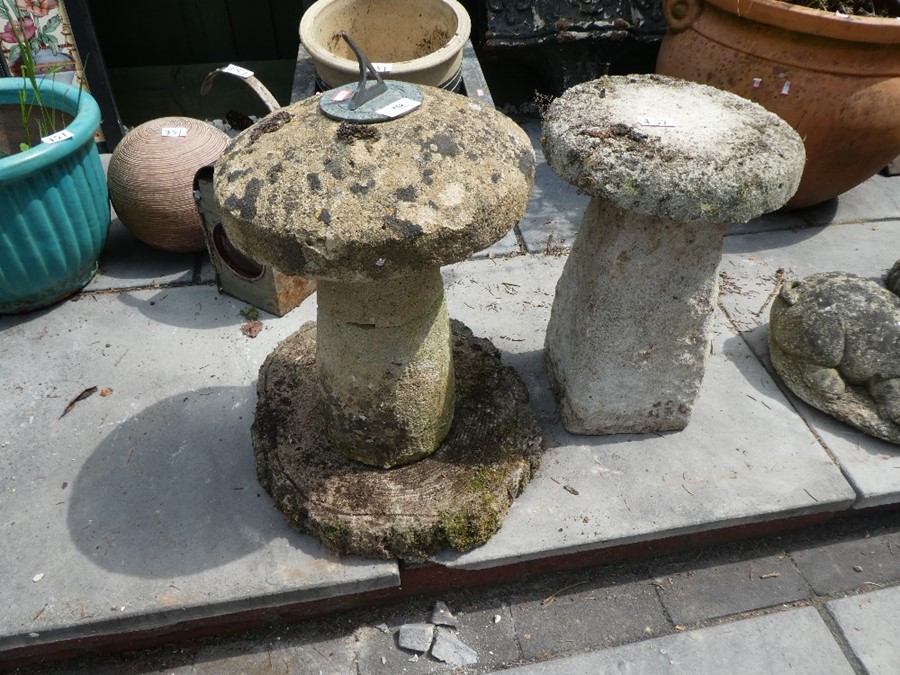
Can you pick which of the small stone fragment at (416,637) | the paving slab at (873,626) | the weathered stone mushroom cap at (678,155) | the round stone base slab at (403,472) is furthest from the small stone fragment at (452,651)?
the weathered stone mushroom cap at (678,155)

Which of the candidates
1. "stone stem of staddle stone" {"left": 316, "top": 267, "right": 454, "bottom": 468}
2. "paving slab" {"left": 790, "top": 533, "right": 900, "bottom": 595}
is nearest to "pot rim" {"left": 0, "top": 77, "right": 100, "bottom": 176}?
"stone stem of staddle stone" {"left": 316, "top": 267, "right": 454, "bottom": 468}

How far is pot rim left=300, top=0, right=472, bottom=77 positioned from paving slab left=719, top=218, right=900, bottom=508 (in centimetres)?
168

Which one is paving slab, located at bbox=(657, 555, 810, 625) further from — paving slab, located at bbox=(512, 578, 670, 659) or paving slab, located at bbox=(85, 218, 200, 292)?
paving slab, located at bbox=(85, 218, 200, 292)

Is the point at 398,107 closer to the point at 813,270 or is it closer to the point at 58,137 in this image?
the point at 58,137

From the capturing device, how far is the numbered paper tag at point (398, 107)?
5.30 feet

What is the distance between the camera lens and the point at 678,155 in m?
1.69

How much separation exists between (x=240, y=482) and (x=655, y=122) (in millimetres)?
1717

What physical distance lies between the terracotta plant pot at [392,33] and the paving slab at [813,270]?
1678mm

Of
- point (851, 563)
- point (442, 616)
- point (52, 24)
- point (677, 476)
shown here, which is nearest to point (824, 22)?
point (677, 476)

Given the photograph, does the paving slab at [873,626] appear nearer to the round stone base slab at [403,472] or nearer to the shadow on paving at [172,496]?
the round stone base slab at [403,472]

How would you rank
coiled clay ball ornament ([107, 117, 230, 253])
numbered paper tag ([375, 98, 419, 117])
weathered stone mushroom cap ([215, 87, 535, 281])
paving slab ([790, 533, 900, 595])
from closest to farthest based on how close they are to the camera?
weathered stone mushroom cap ([215, 87, 535, 281]), numbered paper tag ([375, 98, 419, 117]), paving slab ([790, 533, 900, 595]), coiled clay ball ornament ([107, 117, 230, 253])

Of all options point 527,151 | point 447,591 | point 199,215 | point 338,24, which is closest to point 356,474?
point 447,591

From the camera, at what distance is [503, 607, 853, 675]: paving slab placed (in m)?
1.99

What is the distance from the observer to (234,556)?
202 centimetres
